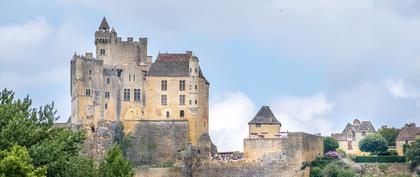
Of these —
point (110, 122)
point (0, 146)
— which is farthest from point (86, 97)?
point (0, 146)

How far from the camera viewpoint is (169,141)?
109375 millimetres

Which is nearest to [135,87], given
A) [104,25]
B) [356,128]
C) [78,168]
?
[104,25]

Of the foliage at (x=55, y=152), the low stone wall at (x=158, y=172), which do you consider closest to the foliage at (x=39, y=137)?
the foliage at (x=55, y=152)

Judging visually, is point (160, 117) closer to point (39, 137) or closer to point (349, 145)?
point (349, 145)

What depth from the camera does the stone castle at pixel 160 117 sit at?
350 feet

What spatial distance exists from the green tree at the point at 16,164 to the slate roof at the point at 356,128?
73.5 metres

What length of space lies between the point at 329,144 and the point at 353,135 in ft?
35.4

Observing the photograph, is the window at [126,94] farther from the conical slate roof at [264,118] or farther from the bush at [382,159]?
the bush at [382,159]

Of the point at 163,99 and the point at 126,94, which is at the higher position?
the point at 126,94

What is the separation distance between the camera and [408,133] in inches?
4697

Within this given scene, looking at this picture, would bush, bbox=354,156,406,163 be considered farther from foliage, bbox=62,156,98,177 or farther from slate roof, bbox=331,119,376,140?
foliage, bbox=62,156,98,177

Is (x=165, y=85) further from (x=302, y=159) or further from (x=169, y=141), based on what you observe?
(x=302, y=159)

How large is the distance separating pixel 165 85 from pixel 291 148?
11.9 metres

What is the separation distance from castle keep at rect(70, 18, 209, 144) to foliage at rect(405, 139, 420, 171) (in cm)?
1731
